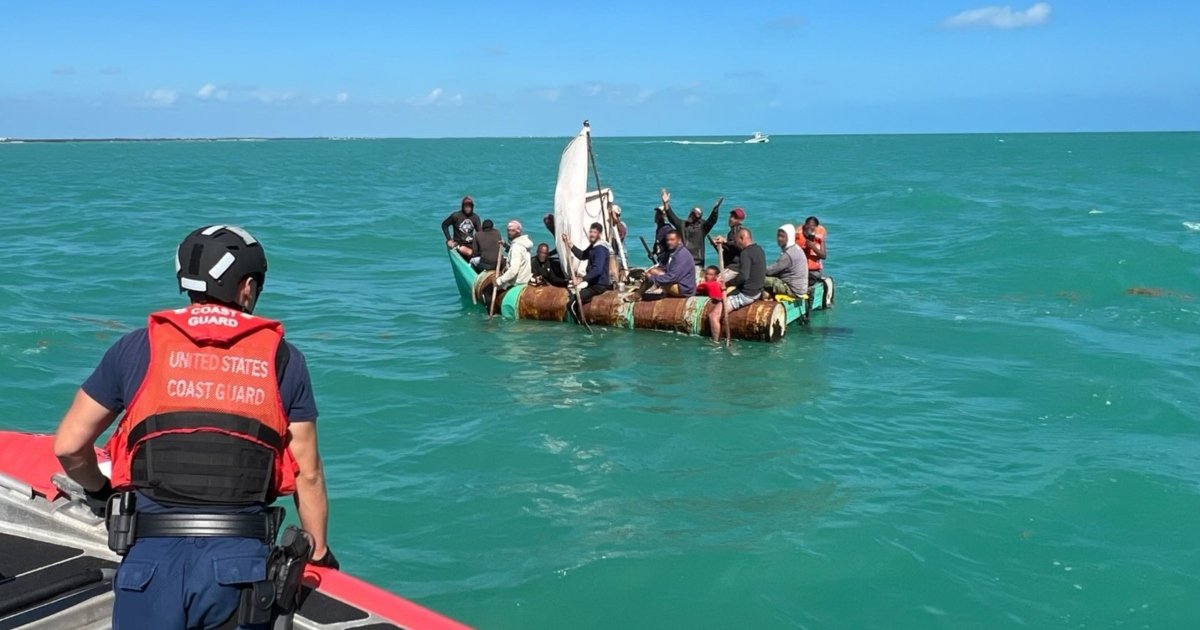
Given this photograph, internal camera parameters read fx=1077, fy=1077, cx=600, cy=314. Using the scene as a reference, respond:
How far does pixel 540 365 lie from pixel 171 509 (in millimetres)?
11600

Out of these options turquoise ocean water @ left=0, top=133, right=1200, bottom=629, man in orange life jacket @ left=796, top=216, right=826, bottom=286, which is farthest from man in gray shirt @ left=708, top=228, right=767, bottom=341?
man in orange life jacket @ left=796, top=216, right=826, bottom=286

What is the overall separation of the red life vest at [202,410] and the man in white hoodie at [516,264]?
46.1 feet

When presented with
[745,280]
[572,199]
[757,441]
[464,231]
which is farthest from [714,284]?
[464,231]

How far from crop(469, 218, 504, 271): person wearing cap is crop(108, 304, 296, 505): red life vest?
15150 millimetres

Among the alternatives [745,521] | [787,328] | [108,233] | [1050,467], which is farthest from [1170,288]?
[108,233]

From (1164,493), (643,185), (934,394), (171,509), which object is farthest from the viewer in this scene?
(643,185)

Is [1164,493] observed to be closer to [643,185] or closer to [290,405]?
[290,405]

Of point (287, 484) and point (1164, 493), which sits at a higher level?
point (287, 484)

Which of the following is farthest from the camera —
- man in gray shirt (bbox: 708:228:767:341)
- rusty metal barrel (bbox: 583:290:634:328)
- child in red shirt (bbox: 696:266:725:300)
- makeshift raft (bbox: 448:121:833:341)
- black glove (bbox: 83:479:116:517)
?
rusty metal barrel (bbox: 583:290:634:328)

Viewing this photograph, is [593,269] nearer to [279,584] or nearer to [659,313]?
[659,313]

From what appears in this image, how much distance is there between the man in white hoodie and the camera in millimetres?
17469

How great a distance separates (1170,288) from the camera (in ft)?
76.6

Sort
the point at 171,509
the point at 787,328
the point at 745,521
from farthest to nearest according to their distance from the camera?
the point at 787,328 → the point at 745,521 → the point at 171,509

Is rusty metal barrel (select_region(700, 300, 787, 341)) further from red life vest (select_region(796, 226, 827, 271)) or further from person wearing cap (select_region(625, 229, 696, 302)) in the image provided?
red life vest (select_region(796, 226, 827, 271))
